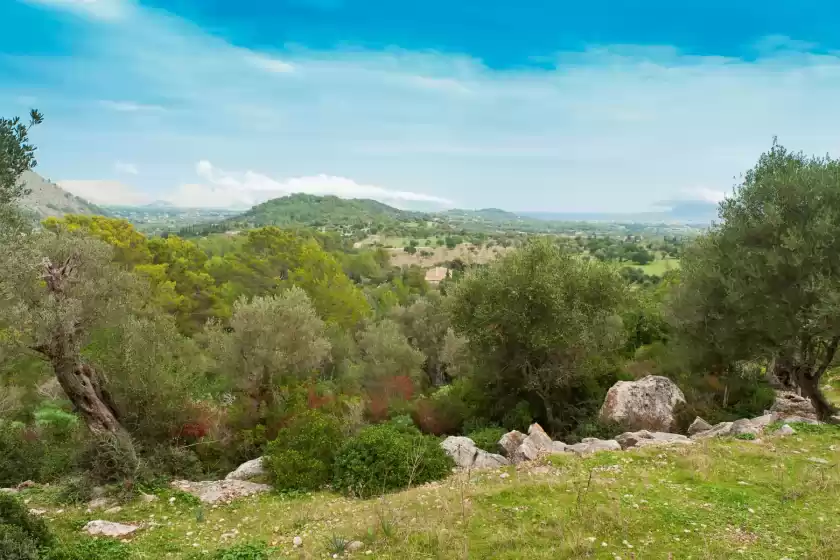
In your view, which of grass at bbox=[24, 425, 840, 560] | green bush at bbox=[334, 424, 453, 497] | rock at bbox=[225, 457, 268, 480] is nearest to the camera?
grass at bbox=[24, 425, 840, 560]

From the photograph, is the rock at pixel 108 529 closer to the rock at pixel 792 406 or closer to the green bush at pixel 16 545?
the green bush at pixel 16 545

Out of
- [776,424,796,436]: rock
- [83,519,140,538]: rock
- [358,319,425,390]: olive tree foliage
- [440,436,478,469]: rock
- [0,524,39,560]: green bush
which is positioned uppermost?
[0,524,39,560]: green bush

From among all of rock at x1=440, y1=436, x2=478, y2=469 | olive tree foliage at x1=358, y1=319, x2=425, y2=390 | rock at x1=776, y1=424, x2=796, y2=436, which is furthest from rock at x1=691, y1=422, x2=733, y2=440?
olive tree foliage at x1=358, y1=319, x2=425, y2=390

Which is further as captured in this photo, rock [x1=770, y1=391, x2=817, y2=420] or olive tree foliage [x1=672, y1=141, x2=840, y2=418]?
rock [x1=770, y1=391, x2=817, y2=420]

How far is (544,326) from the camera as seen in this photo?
19.8 metres

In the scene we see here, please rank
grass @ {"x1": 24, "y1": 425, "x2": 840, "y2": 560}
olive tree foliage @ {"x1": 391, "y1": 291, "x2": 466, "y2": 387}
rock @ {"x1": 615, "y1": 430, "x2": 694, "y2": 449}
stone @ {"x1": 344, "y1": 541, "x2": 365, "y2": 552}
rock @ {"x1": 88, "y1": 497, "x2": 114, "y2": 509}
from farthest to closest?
olive tree foliage @ {"x1": 391, "y1": 291, "x2": 466, "y2": 387} < rock @ {"x1": 615, "y1": 430, "x2": 694, "y2": 449} < rock @ {"x1": 88, "y1": 497, "x2": 114, "y2": 509} < stone @ {"x1": 344, "y1": 541, "x2": 365, "y2": 552} < grass @ {"x1": 24, "y1": 425, "x2": 840, "y2": 560}

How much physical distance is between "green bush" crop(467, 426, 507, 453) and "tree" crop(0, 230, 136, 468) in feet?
35.6

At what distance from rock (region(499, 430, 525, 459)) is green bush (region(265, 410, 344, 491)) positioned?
5307 mm

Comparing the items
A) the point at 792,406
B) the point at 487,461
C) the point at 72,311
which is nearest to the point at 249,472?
the point at 72,311

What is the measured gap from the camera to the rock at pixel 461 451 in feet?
46.8

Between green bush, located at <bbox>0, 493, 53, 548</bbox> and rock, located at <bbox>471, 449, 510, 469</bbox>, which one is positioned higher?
green bush, located at <bbox>0, 493, 53, 548</bbox>

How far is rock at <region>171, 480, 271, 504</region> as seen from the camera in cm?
1235

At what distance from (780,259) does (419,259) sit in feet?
323

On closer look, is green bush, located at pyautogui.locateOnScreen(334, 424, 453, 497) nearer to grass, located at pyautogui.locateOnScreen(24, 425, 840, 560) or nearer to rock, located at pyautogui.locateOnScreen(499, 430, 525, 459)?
grass, located at pyautogui.locateOnScreen(24, 425, 840, 560)
